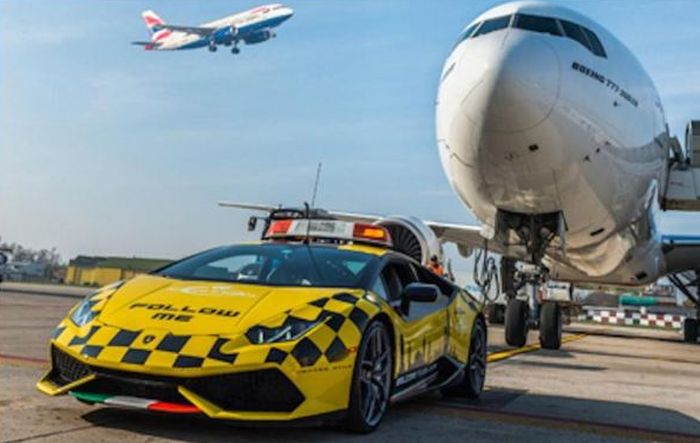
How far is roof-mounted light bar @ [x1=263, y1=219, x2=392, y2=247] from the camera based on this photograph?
621 cm

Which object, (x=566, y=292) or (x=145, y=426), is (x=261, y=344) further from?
(x=566, y=292)

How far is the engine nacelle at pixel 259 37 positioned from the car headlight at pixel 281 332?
80356 millimetres

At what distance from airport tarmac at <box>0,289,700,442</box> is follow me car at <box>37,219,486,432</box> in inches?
7.8

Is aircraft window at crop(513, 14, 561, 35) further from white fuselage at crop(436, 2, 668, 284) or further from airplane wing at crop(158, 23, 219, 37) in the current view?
airplane wing at crop(158, 23, 219, 37)

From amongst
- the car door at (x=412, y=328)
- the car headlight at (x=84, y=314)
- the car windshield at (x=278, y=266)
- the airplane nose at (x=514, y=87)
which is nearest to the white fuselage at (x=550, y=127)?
the airplane nose at (x=514, y=87)

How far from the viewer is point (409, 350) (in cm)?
497

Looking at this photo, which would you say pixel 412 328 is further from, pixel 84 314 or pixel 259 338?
pixel 84 314

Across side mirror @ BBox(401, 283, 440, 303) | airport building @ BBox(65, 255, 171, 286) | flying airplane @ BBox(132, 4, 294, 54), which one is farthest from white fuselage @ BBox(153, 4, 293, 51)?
side mirror @ BBox(401, 283, 440, 303)

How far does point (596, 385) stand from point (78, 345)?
5.37 metres

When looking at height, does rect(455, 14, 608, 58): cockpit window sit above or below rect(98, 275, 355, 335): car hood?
above

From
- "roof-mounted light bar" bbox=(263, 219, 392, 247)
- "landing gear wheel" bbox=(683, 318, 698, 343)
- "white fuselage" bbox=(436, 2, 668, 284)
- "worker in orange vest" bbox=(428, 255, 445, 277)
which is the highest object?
"white fuselage" bbox=(436, 2, 668, 284)

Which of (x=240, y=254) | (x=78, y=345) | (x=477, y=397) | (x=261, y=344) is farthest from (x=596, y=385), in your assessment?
(x=78, y=345)

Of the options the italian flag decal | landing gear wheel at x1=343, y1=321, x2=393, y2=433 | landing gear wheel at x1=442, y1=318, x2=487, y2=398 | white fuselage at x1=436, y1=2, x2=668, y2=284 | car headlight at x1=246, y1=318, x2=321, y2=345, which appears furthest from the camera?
white fuselage at x1=436, y1=2, x2=668, y2=284

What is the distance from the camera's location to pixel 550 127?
9898mm
